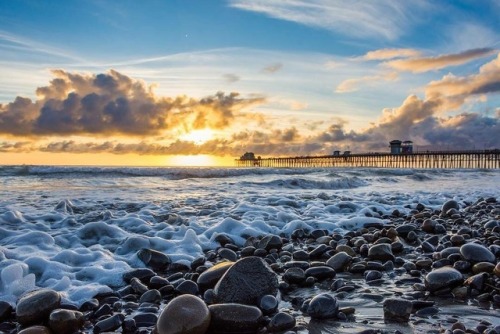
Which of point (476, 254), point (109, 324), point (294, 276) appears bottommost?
point (109, 324)

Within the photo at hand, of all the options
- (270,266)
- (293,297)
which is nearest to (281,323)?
(293,297)

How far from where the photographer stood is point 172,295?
→ 11.5 ft

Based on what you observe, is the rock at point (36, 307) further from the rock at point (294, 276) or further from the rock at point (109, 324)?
the rock at point (294, 276)

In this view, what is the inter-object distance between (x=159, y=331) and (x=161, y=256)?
191 cm

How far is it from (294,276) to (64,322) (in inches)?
77.1

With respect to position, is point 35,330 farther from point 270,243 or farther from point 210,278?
point 270,243

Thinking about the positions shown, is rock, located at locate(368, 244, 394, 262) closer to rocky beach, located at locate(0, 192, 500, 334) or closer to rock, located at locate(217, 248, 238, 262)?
rocky beach, located at locate(0, 192, 500, 334)

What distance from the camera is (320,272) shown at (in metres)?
3.85

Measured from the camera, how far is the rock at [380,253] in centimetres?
453

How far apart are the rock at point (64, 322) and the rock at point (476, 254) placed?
3.73 metres

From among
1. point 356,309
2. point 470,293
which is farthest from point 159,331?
point 470,293

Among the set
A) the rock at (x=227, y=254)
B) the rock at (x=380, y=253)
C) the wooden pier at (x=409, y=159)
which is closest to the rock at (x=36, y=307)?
the rock at (x=227, y=254)

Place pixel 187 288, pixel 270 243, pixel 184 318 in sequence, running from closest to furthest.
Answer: pixel 184 318 → pixel 187 288 → pixel 270 243

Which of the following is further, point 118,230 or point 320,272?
point 118,230
